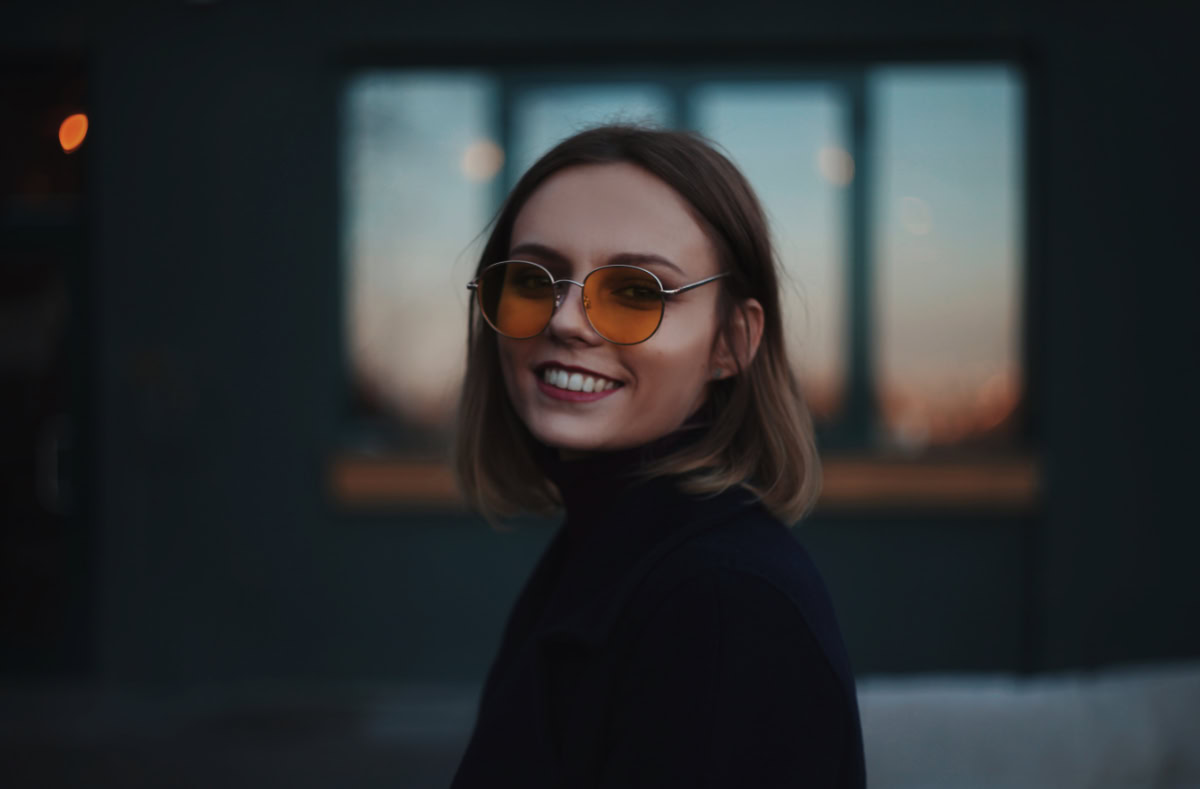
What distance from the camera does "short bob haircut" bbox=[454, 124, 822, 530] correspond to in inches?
44.4

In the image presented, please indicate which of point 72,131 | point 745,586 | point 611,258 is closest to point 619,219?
point 611,258

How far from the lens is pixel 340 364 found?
498 cm

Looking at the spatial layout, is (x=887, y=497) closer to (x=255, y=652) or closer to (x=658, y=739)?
(x=255, y=652)

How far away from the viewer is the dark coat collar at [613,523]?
1.01m

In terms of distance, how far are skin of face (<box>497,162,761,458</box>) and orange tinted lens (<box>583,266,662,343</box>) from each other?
0.05 feet

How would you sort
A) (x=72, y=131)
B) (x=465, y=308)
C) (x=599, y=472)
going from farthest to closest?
(x=465, y=308), (x=72, y=131), (x=599, y=472)

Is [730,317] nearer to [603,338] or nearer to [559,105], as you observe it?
[603,338]

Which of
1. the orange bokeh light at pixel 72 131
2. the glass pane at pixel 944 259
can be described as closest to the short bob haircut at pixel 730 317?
the orange bokeh light at pixel 72 131

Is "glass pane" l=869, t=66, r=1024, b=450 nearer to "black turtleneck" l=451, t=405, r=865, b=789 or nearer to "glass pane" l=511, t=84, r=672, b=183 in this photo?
"glass pane" l=511, t=84, r=672, b=183

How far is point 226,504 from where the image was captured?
16.1 ft

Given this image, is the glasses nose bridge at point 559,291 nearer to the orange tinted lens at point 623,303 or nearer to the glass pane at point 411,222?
the orange tinted lens at point 623,303

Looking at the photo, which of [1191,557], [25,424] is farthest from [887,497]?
[25,424]

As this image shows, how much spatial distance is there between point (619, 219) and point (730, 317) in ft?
0.64

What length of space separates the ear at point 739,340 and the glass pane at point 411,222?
12.6ft
